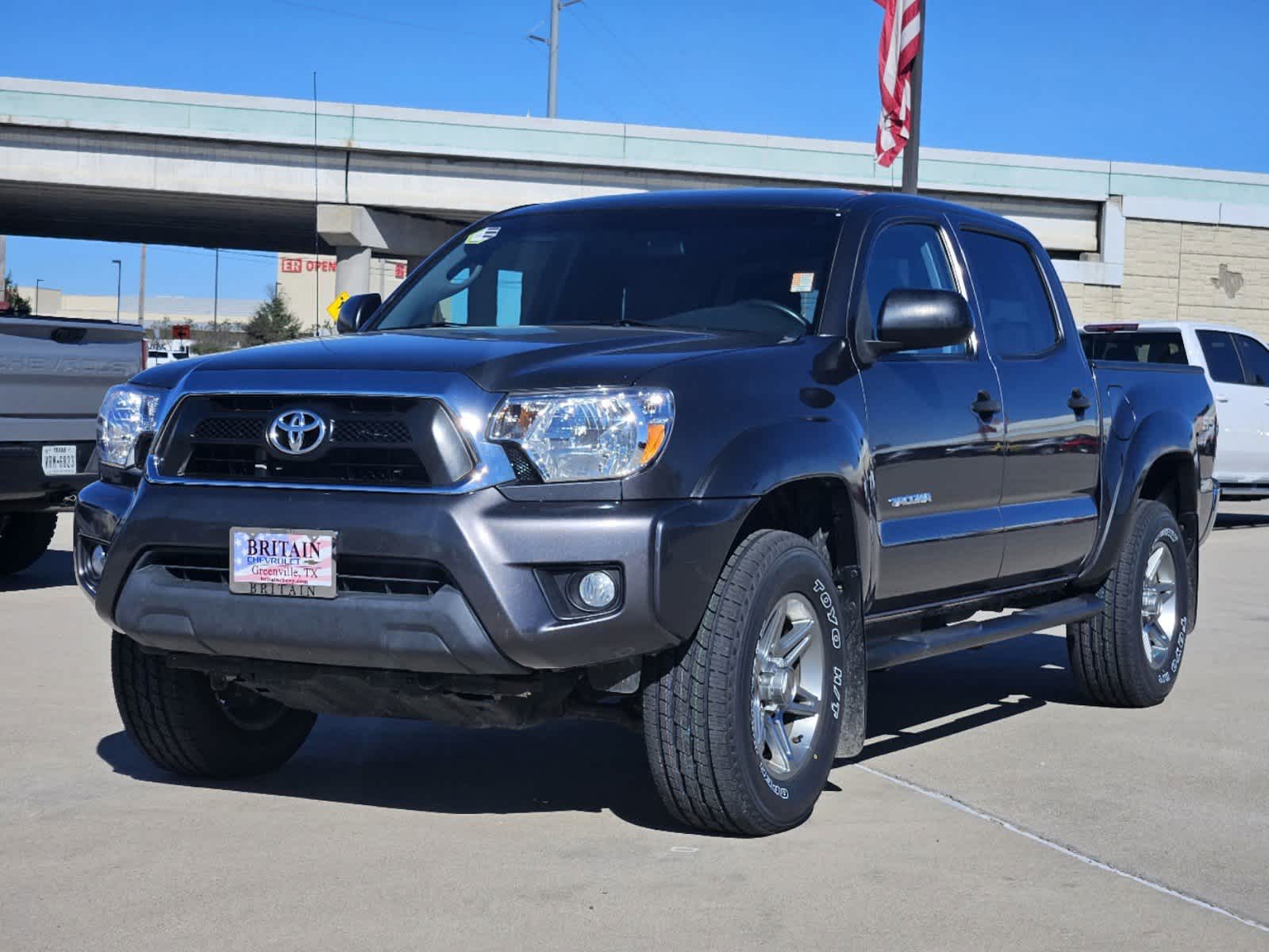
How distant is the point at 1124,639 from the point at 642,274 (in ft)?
9.06

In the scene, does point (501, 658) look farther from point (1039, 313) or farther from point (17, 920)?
point (1039, 313)

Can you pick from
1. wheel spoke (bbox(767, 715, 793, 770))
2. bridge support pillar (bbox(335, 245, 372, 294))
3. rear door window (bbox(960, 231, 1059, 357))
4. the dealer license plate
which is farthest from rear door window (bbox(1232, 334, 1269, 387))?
bridge support pillar (bbox(335, 245, 372, 294))

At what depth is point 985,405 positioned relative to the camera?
625 centimetres

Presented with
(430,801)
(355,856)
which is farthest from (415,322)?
(355,856)

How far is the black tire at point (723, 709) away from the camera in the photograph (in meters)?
4.79

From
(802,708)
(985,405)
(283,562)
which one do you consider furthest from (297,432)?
(985,405)

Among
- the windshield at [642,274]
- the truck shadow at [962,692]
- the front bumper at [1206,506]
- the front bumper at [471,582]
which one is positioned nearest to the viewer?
the front bumper at [471,582]

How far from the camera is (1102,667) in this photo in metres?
7.40

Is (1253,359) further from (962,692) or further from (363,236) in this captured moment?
(363,236)

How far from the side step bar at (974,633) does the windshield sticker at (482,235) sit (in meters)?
2.07

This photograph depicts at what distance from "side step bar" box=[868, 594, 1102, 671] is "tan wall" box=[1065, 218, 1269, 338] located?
118ft

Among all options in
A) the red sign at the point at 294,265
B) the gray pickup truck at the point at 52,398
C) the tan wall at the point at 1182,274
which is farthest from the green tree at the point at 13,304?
the red sign at the point at 294,265

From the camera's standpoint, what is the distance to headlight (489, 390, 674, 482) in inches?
183

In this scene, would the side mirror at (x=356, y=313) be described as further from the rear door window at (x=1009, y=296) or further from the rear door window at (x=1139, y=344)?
the rear door window at (x=1139, y=344)
